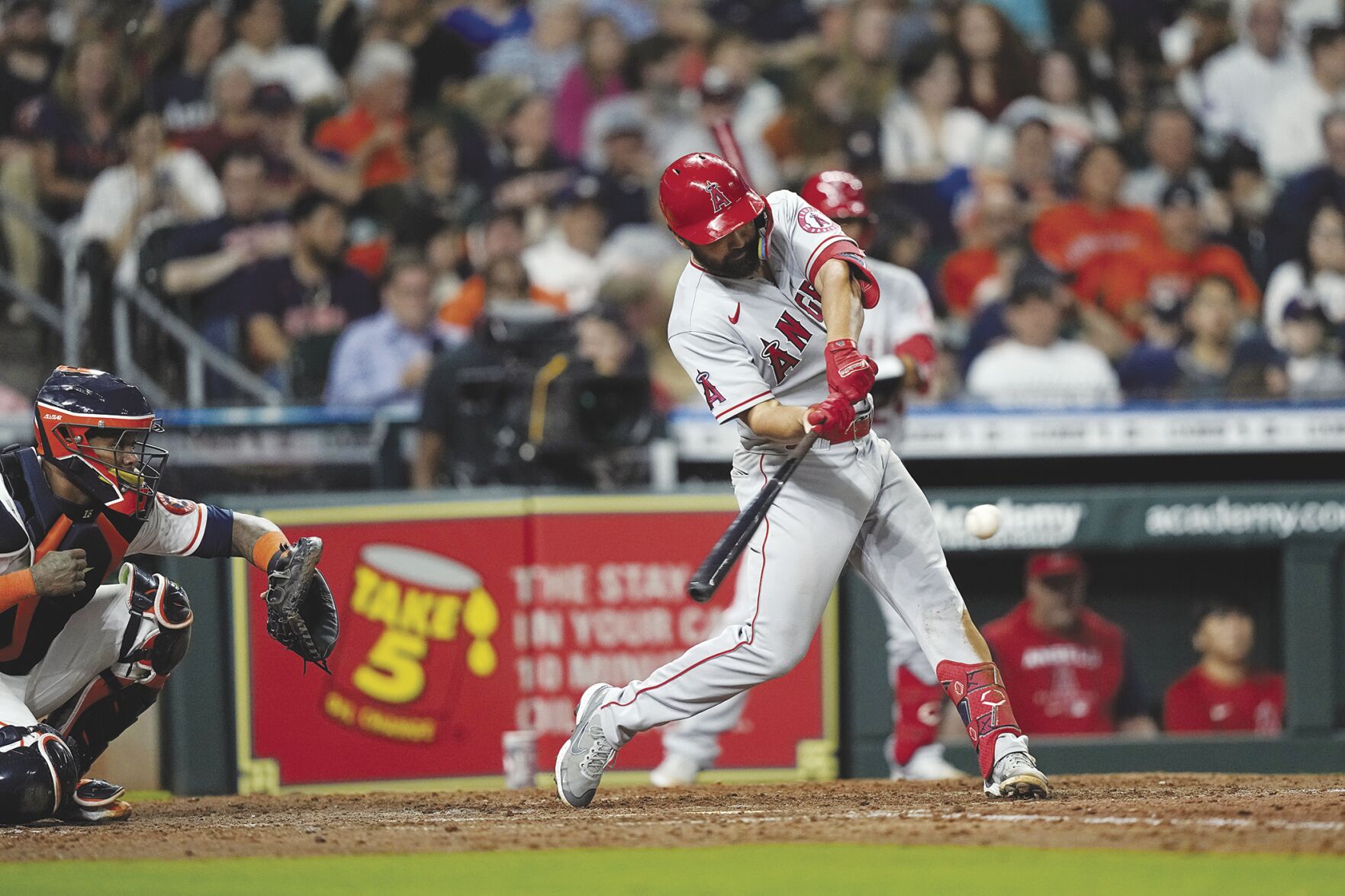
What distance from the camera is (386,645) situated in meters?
6.87

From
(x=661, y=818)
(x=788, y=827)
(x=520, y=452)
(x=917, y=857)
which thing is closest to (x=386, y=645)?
(x=520, y=452)

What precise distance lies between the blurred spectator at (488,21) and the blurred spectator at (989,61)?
2630 millimetres

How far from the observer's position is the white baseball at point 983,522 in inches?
194

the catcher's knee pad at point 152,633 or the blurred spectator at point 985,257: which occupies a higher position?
the blurred spectator at point 985,257

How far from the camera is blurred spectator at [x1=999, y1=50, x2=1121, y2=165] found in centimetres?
991

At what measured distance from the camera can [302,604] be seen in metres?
4.75

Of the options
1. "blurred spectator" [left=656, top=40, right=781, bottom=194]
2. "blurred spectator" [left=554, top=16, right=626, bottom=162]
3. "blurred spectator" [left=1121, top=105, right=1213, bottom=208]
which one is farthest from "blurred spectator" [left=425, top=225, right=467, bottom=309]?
"blurred spectator" [left=1121, top=105, right=1213, bottom=208]

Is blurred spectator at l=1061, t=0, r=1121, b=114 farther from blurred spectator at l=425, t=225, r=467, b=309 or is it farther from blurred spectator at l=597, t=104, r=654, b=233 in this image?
blurred spectator at l=425, t=225, r=467, b=309

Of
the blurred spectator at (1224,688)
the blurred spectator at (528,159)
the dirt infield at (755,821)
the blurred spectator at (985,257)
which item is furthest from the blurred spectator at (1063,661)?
the blurred spectator at (528,159)

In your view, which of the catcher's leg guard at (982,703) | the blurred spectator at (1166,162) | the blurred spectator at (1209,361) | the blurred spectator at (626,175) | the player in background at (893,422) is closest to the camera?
the catcher's leg guard at (982,703)

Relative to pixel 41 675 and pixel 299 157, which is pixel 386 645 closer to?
pixel 41 675

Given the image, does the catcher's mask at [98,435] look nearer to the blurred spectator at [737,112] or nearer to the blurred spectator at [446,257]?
the blurred spectator at [446,257]

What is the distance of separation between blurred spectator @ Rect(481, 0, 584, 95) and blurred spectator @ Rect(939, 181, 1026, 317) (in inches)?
101

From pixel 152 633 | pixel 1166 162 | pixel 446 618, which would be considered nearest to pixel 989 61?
pixel 1166 162
